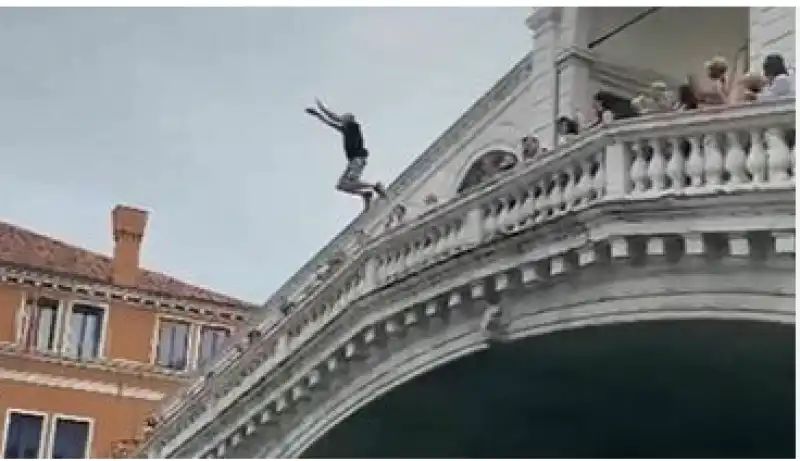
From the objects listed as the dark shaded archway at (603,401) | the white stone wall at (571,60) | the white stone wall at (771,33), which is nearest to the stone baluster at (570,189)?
the dark shaded archway at (603,401)

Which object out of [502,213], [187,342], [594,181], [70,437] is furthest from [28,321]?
[594,181]

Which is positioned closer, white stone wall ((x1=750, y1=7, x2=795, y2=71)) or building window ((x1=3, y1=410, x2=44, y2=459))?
white stone wall ((x1=750, y1=7, x2=795, y2=71))

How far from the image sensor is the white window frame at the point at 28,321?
14906 mm

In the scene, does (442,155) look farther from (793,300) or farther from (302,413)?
(793,300)

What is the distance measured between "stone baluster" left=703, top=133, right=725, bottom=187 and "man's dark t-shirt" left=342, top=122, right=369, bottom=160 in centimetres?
295

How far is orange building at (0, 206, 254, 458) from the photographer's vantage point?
14.8 metres

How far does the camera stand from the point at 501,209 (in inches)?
256

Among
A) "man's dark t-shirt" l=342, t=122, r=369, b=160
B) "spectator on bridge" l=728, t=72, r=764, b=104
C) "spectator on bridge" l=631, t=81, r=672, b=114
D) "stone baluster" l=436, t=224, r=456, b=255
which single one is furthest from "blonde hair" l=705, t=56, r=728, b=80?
"man's dark t-shirt" l=342, t=122, r=369, b=160

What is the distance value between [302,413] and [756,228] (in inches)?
136

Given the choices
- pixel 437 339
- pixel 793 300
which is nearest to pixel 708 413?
pixel 437 339

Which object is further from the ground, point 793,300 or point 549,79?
point 549,79

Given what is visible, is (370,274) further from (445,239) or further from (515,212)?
(515,212)

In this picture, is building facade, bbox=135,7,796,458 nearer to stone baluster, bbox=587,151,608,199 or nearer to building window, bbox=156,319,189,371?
stone baluster, bbox=587,151,608,199

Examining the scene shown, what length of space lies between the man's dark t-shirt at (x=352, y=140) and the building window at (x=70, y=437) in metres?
7.36
